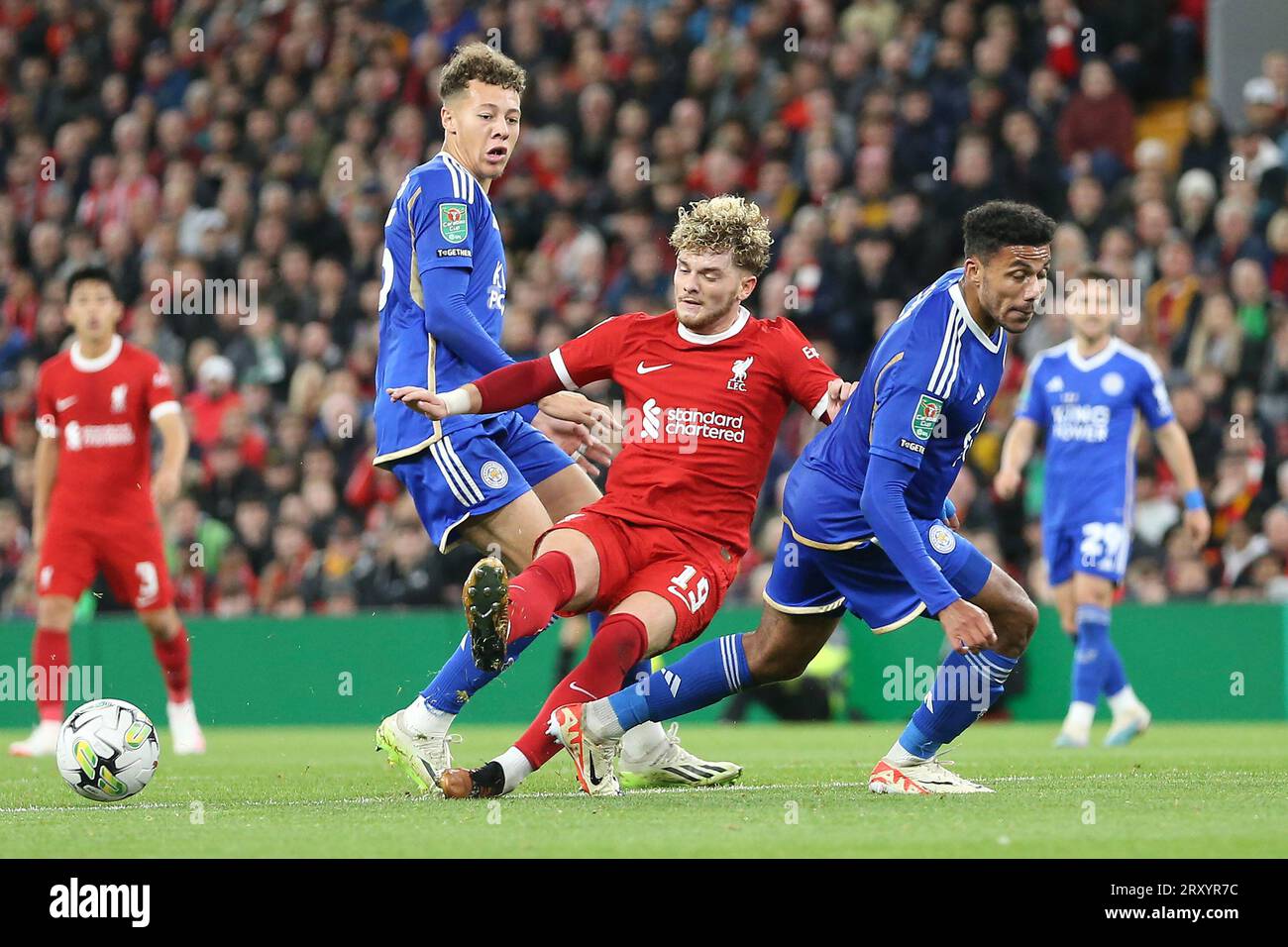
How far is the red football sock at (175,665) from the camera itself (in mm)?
10664

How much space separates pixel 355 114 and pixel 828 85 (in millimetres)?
4633

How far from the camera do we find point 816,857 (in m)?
4.78

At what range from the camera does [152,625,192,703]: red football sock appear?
10664 millimetres

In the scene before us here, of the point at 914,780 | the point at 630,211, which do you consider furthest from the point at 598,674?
the point at 630,211

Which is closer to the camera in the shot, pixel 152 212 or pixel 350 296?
pixel 350 296

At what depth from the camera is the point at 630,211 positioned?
1545 centimetres

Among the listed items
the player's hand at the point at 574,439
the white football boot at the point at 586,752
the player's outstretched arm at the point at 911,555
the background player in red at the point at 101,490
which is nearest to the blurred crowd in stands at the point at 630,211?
the background player in red at the point at 101,490

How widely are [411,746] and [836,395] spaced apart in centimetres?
194

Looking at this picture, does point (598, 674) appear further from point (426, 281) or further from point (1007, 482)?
point (1007, 482)

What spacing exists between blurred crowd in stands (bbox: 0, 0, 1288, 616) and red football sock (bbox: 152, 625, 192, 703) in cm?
353

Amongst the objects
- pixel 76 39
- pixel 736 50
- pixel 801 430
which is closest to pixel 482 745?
pixel 801 430

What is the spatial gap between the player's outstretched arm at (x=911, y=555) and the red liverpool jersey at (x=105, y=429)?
5432mm

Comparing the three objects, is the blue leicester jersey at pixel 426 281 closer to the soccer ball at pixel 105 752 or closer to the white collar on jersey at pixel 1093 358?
the soccer ball at pixel 105 752

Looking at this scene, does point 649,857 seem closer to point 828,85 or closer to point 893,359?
point 893,359
